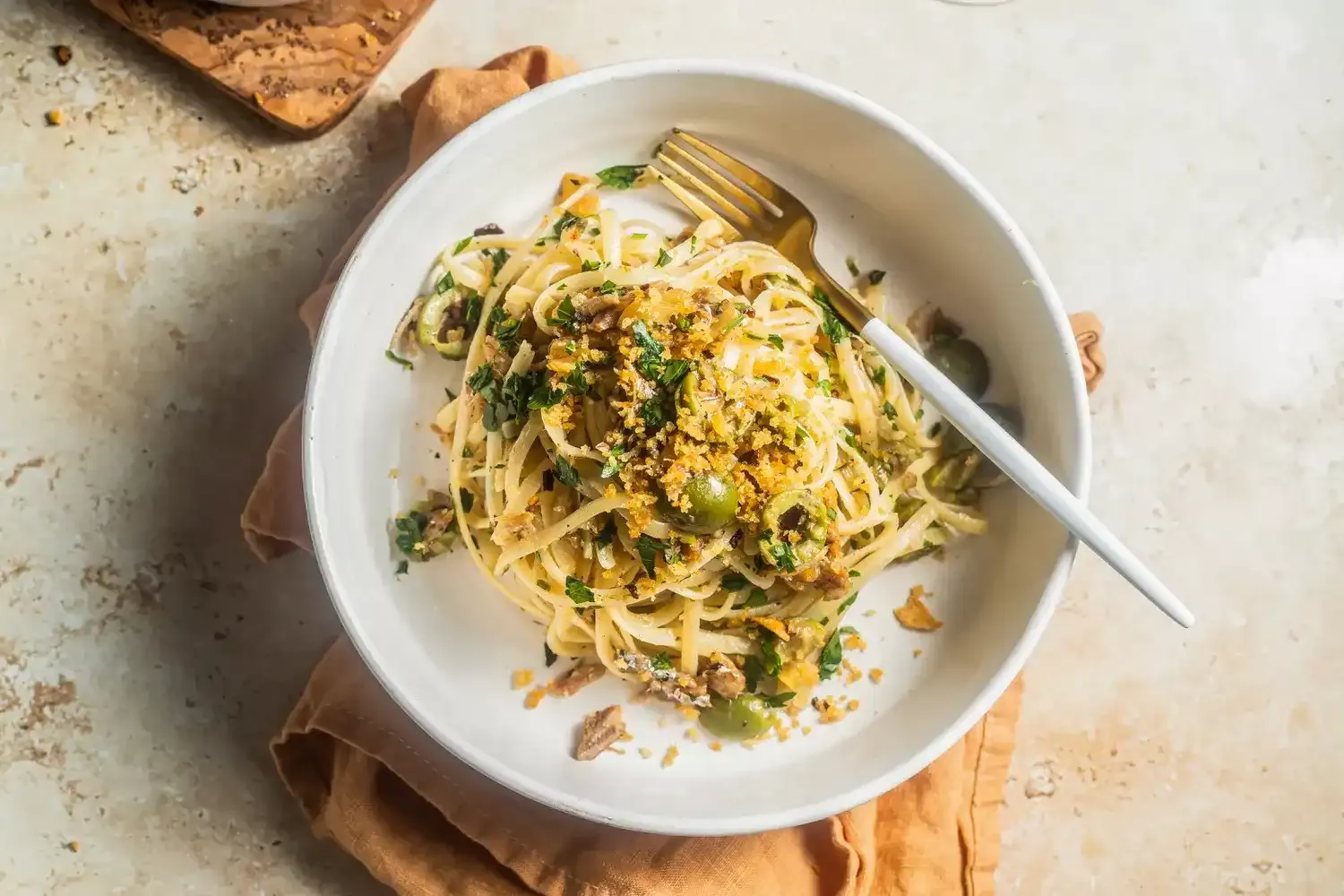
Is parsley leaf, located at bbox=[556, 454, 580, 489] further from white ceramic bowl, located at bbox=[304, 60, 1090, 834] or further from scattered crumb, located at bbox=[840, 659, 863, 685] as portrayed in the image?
scattered crumb, located at bbox=[840, 659, 863, 685]

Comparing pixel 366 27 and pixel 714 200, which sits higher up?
pixel 714 200

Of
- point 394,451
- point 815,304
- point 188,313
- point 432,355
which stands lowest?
point 188,313

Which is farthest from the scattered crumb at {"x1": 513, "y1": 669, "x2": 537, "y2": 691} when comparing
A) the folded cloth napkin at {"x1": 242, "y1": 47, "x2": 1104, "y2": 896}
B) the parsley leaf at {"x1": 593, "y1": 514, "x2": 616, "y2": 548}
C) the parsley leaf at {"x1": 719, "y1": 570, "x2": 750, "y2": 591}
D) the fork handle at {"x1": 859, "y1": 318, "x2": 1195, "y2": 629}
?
the fork handle at {"x1": 859, "y1": 318, "x2": 1195, "y2": 629}

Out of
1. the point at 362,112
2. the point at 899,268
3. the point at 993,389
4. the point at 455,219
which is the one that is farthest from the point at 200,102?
the point at 993,389

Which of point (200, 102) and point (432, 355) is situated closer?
point (432, 355)

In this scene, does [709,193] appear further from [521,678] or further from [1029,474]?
[521,678]

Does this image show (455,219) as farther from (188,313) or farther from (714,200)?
(188,313)

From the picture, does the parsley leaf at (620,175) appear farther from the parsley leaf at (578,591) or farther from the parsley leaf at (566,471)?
the parsley leaf at (578,591)
